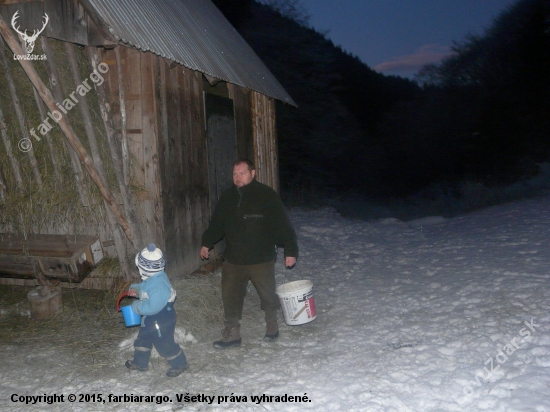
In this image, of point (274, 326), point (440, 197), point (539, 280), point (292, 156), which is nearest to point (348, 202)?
point (292, 156)

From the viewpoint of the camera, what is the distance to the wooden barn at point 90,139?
5.41 meters

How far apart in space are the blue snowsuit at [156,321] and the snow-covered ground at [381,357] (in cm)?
17

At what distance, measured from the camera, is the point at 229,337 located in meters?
5.23

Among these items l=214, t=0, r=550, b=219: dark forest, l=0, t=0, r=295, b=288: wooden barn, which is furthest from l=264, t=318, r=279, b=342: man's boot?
l=214, t=0, r=550, b=219: dark forest

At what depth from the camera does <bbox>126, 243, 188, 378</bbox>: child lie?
170 inches

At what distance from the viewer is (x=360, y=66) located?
51.5 meters

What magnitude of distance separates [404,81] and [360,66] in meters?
4.76

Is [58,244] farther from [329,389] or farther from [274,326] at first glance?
[329,389]

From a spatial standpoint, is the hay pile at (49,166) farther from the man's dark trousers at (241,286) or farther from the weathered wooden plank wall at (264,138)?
the weathered wooden plank wall at (264,138)

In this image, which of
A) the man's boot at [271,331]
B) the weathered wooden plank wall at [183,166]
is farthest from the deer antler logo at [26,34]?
the man's boot at [271,331]

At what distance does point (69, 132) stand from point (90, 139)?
38cm

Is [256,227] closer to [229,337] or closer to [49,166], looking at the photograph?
[229,337]

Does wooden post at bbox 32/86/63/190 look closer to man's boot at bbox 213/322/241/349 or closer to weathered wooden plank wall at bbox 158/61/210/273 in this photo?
weathered wooden plank wall at bbox 158/61/210/273

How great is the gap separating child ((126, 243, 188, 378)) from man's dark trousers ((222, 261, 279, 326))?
2.91ft
